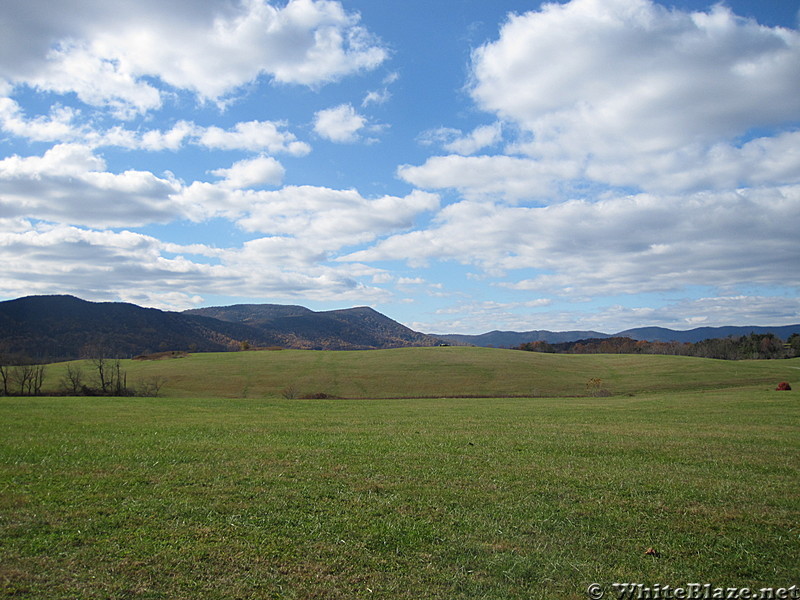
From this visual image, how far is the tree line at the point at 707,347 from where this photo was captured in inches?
5059

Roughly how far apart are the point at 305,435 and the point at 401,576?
502 inches

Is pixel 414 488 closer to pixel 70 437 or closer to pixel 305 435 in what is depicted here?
pixel 305 435

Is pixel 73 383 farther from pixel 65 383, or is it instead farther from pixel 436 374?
pixel 436 374

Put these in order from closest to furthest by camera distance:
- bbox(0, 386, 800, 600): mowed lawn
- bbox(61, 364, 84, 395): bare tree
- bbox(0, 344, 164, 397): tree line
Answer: bbox(0, 386, 800, 600): mowed lawn < bbox(0, 344, 164, 397): tree line < bbox(61, 364, 84, 395): bare tree

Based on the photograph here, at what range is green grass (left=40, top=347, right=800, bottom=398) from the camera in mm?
65438

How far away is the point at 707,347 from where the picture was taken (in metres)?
140

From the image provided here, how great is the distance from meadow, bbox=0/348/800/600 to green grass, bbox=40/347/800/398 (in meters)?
45.5

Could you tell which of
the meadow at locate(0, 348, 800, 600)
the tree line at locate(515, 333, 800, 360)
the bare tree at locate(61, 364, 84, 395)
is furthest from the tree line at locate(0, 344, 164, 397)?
the tree line at locate(515, 333, 800, 360)

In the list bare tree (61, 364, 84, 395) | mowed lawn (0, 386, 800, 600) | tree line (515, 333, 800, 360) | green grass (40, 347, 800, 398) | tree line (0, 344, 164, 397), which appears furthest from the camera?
tree line (515, 333, 800, 360)

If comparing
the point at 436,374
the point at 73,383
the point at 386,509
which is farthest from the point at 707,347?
the point at 386,509

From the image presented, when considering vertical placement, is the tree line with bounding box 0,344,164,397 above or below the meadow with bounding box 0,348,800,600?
below

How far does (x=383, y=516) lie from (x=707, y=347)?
15674 cm

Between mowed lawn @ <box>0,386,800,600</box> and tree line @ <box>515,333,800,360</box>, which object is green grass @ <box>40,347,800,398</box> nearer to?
tree line @ <box>515,333,800,360</box>

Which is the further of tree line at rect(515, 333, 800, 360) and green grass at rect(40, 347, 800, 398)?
tree line at rect(515, 333, 800, 360)
